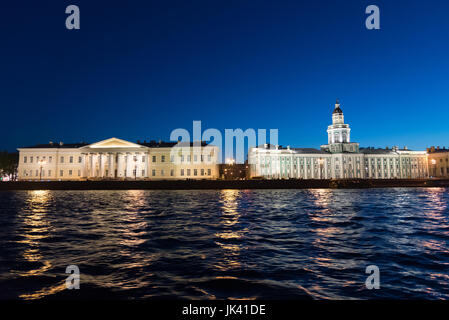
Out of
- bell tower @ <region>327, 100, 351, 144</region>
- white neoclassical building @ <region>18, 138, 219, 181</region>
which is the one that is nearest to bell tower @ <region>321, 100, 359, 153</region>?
bell tower @ <region>327, 100, 351, 144</region>

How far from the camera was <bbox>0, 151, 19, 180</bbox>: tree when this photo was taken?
80.1 m

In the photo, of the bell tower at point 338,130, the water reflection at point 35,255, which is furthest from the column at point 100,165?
the bell tower at point 338,130

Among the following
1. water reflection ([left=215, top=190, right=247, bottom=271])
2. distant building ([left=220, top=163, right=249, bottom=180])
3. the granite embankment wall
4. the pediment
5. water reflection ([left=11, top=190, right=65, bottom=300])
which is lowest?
water reflection ([left=215, top=190, right=247, bottom=271])

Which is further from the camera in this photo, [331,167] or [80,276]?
[331,167]

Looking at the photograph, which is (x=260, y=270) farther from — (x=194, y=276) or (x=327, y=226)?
(x=327, y=226)

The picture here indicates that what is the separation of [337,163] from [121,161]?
6896 cm

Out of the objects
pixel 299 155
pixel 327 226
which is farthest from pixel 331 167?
pixel 327 226

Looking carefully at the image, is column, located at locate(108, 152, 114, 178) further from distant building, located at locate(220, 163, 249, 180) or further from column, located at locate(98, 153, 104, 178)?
distant building, located at locate(220, 163, 249, 180)

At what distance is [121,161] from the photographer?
74375 mm

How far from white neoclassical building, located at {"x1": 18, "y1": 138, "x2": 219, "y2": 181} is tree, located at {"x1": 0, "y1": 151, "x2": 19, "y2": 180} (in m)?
8.52

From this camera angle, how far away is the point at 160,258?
776 cm

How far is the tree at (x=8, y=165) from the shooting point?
263 ft

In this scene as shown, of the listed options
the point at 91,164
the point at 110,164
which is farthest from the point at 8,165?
the point at 110,164
